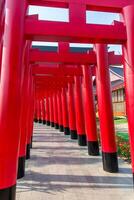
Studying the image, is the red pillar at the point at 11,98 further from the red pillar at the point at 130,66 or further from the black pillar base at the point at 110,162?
the black pillar base at the point at 110,162

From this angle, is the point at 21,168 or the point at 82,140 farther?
the point at 82,140

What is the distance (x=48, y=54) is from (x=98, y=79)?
59.4 inches

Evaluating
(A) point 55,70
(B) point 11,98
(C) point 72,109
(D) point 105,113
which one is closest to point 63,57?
(D) point 105,113

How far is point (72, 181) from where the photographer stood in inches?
225

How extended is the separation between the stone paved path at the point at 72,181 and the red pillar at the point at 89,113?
50 cm

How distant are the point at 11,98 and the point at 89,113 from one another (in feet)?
15.6

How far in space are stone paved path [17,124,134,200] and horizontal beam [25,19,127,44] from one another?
2.93 meters

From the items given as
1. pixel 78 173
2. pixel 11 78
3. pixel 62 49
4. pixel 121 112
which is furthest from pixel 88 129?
pixel 121 112

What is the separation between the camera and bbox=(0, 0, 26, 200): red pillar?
3748 millimetres

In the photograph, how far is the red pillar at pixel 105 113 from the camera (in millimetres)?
6258

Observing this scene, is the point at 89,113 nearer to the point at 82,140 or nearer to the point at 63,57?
the point at 63,57

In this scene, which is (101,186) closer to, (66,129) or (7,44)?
(7,44)

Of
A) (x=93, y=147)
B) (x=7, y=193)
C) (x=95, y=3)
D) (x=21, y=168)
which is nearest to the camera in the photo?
(x=7, y=193)

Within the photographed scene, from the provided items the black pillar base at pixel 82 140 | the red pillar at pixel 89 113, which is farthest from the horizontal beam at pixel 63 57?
the black pillar base at pixel 82 140
